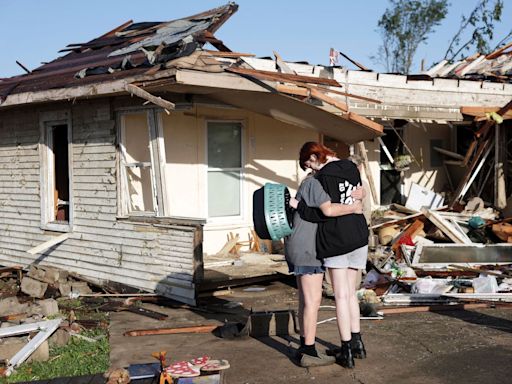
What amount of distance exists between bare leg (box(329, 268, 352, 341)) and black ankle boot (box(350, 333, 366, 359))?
0.25m

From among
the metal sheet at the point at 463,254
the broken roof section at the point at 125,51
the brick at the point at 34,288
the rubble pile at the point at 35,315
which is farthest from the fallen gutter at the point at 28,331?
the metal sheet at the point at 463,254

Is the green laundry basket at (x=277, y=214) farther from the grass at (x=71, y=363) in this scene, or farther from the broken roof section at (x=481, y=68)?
the broken roof section at (x=481, y=68)

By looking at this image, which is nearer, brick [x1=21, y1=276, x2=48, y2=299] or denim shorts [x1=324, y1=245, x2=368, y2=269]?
denim shorts [x1=324, y1=245, x2=368, y2=269]

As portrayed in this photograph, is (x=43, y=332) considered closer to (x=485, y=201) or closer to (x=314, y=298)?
(x=314, y=298)

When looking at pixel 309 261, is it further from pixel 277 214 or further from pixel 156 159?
pixel 156 159

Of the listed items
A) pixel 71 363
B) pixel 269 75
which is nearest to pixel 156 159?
pixel 269 75

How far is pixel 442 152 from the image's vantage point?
1461 cm

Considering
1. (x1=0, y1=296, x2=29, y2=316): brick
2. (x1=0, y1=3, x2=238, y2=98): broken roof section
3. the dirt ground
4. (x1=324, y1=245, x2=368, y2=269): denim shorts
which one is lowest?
the dirt ground

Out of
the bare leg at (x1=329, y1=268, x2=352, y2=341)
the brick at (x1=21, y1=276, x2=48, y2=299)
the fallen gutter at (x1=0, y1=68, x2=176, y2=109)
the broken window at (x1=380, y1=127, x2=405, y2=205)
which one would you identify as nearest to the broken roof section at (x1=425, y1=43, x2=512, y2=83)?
the broken window at (x1=380, y1=127, x2=405, y2=205)

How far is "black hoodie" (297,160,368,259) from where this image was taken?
578cm

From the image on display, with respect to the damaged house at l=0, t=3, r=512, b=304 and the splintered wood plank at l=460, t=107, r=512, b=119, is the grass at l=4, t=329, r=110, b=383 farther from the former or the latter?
the splintered wood plank at l=460, t=107, r=512, b=119

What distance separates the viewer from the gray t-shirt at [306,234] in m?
5.81

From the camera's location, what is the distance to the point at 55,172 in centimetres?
1188

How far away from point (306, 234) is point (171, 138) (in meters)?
5.00
